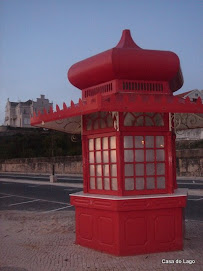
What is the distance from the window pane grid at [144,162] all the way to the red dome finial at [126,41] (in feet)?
6.89

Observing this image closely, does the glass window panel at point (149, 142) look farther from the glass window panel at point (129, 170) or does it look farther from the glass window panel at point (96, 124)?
the glass window panel at point (96, 124)

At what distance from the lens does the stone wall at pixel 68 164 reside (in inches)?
1128

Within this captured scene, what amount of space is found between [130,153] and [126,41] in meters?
2.59

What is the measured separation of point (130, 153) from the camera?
23.6ft

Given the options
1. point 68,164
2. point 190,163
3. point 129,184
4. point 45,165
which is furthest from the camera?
point 45,165

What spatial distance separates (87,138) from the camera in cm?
788

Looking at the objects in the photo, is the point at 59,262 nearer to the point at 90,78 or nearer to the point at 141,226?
the point at 141,226

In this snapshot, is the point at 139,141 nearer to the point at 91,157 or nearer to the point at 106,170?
the point at 106,170

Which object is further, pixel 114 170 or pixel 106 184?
pixel 106 184

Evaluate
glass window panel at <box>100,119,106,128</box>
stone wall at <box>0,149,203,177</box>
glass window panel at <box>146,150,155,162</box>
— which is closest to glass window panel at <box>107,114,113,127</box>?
glass window panel at <box>100,119,106,128</box>

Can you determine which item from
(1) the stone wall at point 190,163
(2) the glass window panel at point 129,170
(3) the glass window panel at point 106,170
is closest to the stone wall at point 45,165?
(1) the stone wall at point 190,163

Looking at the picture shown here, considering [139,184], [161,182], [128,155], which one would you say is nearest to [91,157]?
[128,155]

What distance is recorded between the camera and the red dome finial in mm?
7488

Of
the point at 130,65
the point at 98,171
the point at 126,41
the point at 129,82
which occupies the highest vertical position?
the point at 126,41
